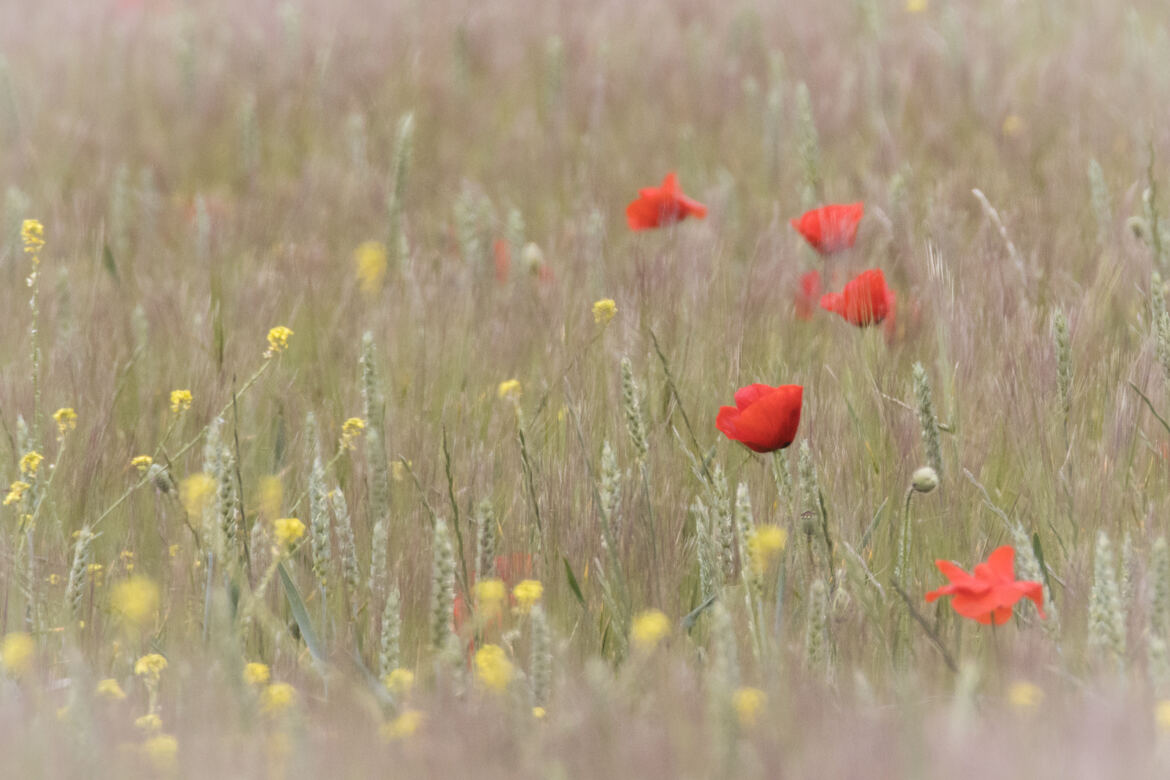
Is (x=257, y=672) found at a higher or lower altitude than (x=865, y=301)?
lower

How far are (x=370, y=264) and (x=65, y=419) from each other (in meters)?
0.97

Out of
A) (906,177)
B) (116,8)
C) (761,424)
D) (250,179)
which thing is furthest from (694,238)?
(116,8)

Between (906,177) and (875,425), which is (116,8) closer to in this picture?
(906,177)

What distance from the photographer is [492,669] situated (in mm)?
997

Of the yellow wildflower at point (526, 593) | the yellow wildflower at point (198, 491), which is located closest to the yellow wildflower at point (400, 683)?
the yellow wildflower at point (526, 593)

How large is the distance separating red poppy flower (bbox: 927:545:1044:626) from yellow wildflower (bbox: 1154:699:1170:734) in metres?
0.19

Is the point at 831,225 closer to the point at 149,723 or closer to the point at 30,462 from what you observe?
the point at 30,462

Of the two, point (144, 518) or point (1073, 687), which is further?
point (144, 518)

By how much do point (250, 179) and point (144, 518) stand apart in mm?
1781

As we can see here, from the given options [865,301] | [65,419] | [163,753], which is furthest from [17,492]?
[865,301]

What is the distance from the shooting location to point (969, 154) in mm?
2781

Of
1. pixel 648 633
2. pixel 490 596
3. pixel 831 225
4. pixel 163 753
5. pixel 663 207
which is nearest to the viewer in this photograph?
pixel 163 753

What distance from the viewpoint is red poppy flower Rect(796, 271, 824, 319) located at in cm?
204

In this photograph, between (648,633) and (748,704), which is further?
(648,633)
